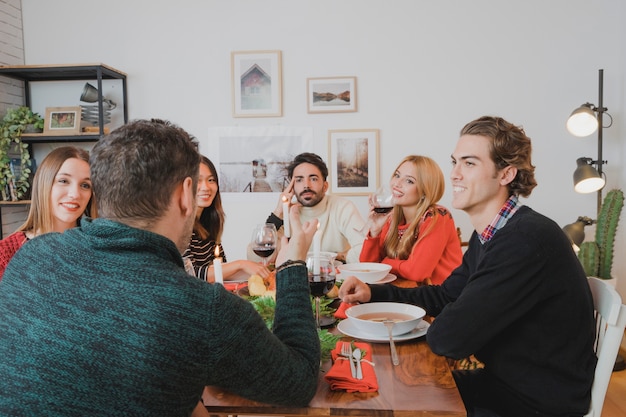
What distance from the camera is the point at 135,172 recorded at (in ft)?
3.26

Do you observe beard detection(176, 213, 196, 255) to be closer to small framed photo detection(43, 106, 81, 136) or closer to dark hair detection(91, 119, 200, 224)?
dark hair detection(91, 119, 200, 224)

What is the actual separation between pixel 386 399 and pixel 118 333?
0.58 metres

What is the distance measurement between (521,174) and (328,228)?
2.13m

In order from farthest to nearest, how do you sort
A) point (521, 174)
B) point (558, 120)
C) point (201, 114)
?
point (201, 114), point (558, 120), point (521, 174)

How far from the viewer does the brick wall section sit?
4.12m

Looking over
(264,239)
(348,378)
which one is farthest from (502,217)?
(264,239)

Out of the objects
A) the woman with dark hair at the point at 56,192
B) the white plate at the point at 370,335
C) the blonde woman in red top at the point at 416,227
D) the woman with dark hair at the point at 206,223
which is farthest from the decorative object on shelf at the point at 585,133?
the woman with dark hair at the point at 56,192

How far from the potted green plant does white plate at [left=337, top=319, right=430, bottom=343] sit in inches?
131

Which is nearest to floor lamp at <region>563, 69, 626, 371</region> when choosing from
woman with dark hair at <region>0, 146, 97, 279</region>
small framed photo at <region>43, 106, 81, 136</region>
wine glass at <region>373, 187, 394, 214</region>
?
wine glass at <region>373, 187, 394, 214</region>

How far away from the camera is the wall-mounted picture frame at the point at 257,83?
4.16 metres

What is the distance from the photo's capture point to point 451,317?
1.37 metres

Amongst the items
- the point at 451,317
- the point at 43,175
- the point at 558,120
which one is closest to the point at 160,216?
the point at 451,317

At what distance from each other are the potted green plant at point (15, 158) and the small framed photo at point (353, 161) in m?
2.30

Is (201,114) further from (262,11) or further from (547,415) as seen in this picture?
(547,415)
